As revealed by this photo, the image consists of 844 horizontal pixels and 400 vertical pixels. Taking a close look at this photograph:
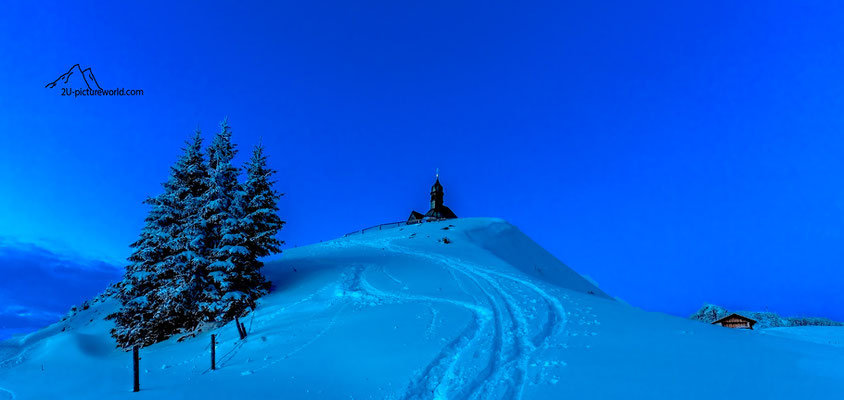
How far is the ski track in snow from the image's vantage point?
1013cm

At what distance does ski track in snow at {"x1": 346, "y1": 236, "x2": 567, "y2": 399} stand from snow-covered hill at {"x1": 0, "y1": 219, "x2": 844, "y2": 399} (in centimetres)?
6

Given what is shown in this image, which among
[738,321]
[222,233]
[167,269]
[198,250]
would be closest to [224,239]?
[222,233]

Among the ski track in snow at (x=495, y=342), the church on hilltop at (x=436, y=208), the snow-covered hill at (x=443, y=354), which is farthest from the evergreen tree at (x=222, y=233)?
the church on hilltop at (x=436, y=208)

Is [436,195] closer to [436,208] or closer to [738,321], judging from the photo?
[436,208]

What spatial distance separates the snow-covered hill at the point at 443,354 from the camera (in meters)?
10.2

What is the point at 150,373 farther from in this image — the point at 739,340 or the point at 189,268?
the point at 739,340

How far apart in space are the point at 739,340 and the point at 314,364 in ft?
49.3

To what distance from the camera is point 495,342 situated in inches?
534

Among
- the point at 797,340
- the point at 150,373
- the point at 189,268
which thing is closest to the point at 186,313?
the point at 189,268

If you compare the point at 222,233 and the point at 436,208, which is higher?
the point at 436,208

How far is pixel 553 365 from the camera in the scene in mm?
11445

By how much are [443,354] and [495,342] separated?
86.6 inches

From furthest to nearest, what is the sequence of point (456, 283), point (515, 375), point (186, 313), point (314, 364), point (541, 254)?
1. point (541, 254)
2. point (456, 283)
3. point (186, 313)
4. point (314, 364)
5. point (515, 375)

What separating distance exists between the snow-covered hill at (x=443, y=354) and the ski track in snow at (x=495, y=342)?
56 mm
